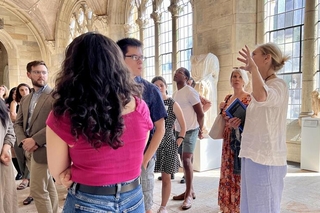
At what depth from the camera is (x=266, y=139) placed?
1625 mm

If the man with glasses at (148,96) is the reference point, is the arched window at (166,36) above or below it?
above

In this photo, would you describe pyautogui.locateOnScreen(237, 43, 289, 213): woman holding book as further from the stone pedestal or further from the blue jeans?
the stone pedestal

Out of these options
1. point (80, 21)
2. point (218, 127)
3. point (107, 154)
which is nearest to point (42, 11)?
point (80, 21)

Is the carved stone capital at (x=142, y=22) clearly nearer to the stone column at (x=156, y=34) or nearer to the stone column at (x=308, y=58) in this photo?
the stone column at (x=156, y=34)

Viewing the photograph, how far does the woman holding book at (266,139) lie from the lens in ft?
5.23

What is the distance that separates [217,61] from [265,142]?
4049mm

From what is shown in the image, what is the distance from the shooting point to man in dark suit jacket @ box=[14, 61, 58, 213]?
84.4 inches

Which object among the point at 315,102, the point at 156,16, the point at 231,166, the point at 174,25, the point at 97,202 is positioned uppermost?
the point at 156,16

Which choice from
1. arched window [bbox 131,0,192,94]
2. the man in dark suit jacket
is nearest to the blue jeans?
the man in dark suit jacket

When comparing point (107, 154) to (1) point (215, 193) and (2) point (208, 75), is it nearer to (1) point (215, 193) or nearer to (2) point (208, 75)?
(1) point (215, 193)

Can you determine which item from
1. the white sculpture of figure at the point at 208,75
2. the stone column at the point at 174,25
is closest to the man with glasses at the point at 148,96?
the white sculpture of figure at the point at 208,75

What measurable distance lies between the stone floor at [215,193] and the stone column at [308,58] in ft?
4.01

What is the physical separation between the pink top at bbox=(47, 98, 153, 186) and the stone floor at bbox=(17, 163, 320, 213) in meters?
1.98

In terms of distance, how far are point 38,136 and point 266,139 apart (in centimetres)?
176
